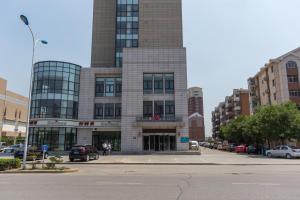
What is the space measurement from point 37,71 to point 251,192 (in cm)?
4295

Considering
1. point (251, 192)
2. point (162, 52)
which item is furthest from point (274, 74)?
point (251, 192)

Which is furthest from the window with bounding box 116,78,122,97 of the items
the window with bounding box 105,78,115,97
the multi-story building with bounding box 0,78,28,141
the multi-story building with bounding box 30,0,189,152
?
the multi-story building with bounding box 0,78,28,141

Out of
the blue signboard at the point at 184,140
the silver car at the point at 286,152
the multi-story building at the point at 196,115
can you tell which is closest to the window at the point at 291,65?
the silver car at the point at 286,152

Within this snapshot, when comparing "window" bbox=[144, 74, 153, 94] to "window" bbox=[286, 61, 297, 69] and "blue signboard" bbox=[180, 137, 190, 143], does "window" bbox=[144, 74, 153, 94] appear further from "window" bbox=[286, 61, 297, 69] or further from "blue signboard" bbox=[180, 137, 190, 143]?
"window" bbox=[286, 61, 297, 69]

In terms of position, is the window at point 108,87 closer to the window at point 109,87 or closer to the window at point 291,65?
the window at point 109,87

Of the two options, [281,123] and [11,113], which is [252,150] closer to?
[281,123]

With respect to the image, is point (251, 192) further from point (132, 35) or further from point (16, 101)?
point (16, 101)

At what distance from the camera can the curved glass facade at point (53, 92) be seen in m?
43.7

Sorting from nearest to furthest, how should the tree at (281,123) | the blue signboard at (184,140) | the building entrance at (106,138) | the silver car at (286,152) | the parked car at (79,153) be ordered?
the parked car at (79,153) → the silver car at (286,152) → the tree at (281,123) → the blue signboard at (184,140) → the building entrance at (106,138)

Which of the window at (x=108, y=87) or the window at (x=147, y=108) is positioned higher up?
the window at (x=108, y=87)

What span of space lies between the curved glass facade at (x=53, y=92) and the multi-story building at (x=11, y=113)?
4232 centimetres

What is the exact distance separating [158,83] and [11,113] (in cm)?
6333

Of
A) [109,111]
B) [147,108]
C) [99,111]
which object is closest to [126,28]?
[109,111]

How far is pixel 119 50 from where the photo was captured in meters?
58.9
